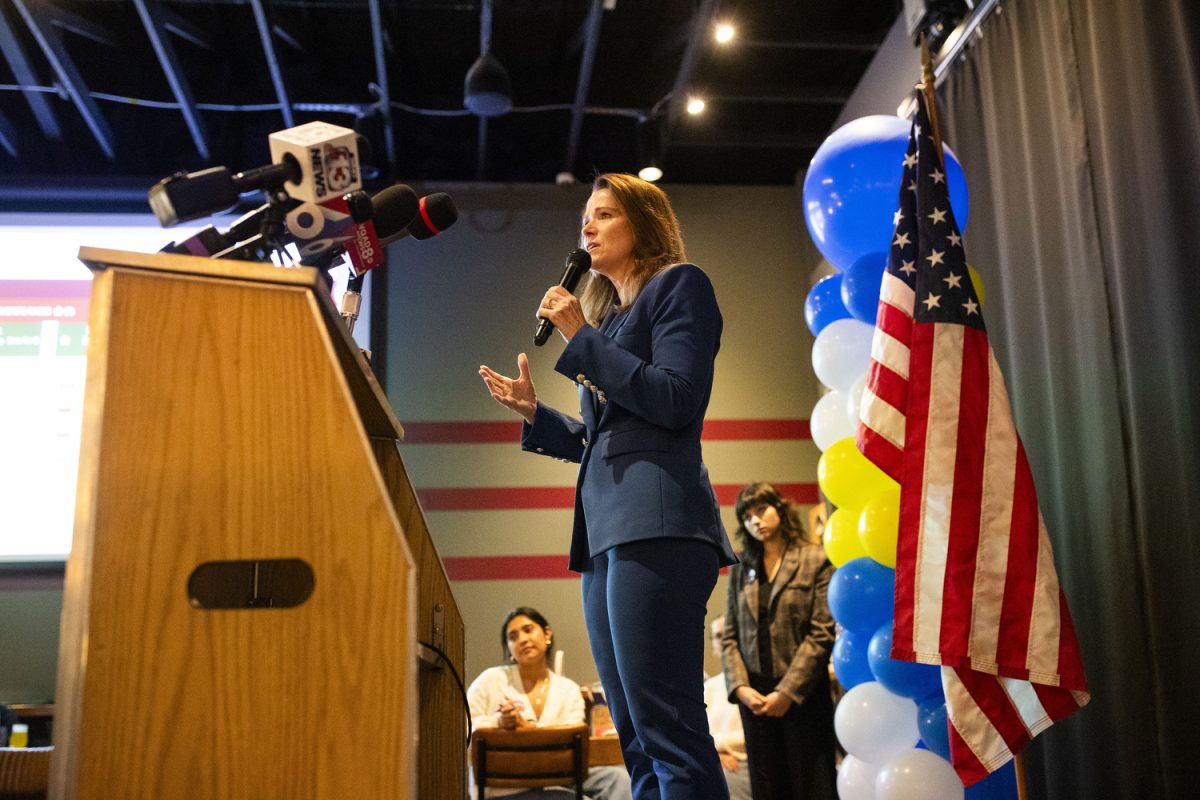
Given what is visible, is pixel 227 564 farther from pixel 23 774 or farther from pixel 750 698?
pixel 750 698

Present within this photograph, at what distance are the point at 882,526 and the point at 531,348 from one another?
3.18 meters

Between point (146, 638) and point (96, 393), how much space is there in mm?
235

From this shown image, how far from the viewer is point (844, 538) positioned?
123 inches

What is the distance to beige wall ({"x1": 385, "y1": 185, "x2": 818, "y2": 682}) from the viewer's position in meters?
5.33

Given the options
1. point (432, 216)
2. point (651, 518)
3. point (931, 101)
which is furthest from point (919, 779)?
point (432, 216)

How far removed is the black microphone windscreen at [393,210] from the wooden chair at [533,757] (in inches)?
105

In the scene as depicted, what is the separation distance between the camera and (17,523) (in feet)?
14.4

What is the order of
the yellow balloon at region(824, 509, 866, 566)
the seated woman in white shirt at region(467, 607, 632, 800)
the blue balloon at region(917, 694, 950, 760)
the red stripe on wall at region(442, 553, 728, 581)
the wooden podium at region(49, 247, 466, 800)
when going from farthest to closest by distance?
the red stripe on wall at region(442, 553, 728, 581), the seated woman in white shirt at region(467, 607, 632, 800), the yellow balloon at region(824, 509, 866, 566), the blue balloon at region(917, 694, 950, 760), the wooden podium at region(49, 247, 466, 800)

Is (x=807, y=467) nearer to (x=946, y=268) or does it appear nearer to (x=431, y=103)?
(x=431, y=103)

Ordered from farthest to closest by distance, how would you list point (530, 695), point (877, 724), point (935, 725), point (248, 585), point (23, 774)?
1. point (530, 695)
2. point (877, 724)
3. point (935, 725)
4. point (23, 774)
5. point (248, 585)

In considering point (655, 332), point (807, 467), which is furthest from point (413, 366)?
point (655, 332)

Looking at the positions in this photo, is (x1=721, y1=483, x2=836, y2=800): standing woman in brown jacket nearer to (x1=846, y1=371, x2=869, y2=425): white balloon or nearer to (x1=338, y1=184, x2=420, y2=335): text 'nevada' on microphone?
→ (x1=846, y1=371, x2=869, y2=425): white balloon

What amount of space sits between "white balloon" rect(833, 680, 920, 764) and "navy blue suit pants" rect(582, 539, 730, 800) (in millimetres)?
1481

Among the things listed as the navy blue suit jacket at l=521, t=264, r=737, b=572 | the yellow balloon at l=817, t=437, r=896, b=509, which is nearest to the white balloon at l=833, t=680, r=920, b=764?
the yellow balloon at l=817, t=437, r=896, b=509
